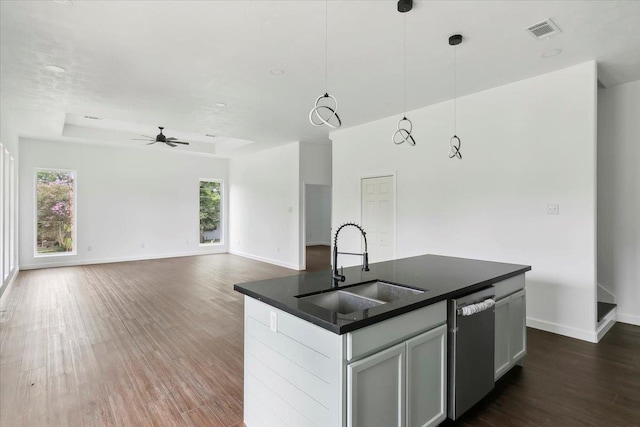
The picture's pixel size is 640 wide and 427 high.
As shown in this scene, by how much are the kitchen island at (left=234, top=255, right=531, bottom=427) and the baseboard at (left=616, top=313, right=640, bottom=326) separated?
124 inches

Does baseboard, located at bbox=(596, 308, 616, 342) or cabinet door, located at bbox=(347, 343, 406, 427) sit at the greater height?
cabinet door, located at bbox=(347, 343, 406, 427)

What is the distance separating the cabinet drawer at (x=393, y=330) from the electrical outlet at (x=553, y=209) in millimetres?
2625

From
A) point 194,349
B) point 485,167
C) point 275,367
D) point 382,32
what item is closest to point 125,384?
point 194,349

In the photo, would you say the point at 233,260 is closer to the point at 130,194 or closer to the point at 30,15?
the point at 130,194

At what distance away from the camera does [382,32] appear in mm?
2955

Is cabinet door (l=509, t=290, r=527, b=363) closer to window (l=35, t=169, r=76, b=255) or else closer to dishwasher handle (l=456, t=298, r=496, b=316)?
dishwasher handle (l=456, t=298, r=496, b=316)

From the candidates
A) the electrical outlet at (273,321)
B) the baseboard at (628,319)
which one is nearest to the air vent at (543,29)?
the electrical outlet at (273,321)

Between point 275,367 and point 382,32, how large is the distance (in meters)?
2.81

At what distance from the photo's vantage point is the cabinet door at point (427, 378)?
5.87 feet

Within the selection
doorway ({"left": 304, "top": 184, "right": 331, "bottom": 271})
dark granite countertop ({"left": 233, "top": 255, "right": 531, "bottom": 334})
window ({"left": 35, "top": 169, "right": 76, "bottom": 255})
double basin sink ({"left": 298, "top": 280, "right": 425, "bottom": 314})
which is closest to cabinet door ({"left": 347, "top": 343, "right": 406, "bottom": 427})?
dark granite countertop ({"left": 233, "top": 255, "right": 531, "bottom": 334})

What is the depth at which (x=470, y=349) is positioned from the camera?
2123mm

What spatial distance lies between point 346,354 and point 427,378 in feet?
2.37

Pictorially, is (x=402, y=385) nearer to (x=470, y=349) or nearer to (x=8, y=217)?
(x=470, y=349)

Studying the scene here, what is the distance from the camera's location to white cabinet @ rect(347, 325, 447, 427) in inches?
59.9
